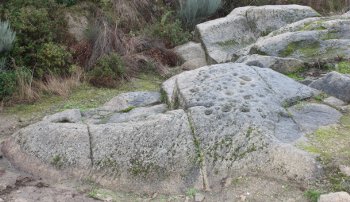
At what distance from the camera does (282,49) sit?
688 centimetres

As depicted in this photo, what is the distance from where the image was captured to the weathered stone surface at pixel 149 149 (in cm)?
442

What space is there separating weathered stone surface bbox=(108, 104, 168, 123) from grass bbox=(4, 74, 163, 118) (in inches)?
35.7

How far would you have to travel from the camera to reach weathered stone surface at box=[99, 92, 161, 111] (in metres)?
5.78

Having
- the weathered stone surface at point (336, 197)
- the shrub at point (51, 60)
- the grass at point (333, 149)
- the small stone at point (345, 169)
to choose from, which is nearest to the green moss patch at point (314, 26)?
the grass at point (333, 149)

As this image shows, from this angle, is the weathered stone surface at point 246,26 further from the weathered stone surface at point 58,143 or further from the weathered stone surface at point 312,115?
the weathered stone surface at point 58,143

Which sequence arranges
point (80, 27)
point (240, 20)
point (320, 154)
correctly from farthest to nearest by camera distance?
1. point (240, 20)
2. point (80, 27)
3. point (320, 154)

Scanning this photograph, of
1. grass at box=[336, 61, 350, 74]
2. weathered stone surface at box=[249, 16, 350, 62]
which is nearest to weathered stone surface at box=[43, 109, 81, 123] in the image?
weathered stone surface at box=[249, 16, 350, 62]

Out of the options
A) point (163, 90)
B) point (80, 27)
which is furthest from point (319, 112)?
point (80, 27)

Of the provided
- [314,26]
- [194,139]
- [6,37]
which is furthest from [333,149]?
[6,37]

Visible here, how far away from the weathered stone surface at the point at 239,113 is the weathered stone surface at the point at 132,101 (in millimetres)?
463

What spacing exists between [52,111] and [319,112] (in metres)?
3.52

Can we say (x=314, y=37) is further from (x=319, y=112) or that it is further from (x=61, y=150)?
(x=61, y=150)

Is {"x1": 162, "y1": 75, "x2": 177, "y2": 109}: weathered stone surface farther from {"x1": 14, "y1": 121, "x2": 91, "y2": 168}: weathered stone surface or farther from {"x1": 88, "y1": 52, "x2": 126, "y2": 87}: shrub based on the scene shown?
{"x1": 88, "y1": 52, "x2": 126, "y2": 87}: shrub

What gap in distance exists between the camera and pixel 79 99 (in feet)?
A: 22.4
